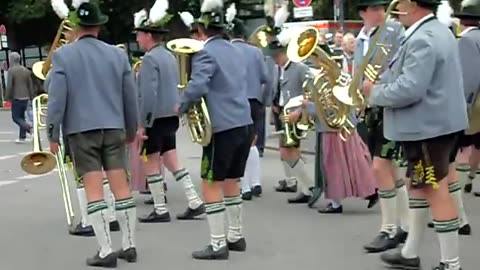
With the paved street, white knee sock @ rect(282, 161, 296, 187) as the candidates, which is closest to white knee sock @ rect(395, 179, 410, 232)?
the paved street

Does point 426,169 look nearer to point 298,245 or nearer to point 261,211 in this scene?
point 298,245

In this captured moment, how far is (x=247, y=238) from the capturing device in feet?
26.3

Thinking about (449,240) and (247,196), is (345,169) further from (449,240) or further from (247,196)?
(449,240)

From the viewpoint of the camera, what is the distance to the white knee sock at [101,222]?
22.4 ft

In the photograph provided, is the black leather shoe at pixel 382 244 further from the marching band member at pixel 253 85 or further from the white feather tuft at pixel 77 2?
the white feather tuft at pixel 77 2

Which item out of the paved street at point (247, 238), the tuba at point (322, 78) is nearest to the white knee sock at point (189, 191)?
the paved street at point (247, 238)

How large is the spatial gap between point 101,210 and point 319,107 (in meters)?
2.52

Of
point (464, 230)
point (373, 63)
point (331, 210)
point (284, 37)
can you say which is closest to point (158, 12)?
point (284, 37)

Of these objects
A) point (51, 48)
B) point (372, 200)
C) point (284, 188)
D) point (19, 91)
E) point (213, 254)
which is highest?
point (51, 48)

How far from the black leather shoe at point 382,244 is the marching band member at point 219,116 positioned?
1113 mm

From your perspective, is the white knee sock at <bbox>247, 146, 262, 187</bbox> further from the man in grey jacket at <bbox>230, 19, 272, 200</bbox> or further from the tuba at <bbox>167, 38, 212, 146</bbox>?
the tuba at <bbox>167, 38, 212, 146</bbox>

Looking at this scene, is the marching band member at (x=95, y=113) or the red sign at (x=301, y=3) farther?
the red sign at (x=301, y=3)

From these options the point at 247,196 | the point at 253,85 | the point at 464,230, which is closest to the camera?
the point at 464,230

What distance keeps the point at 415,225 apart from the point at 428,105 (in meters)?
0.98
